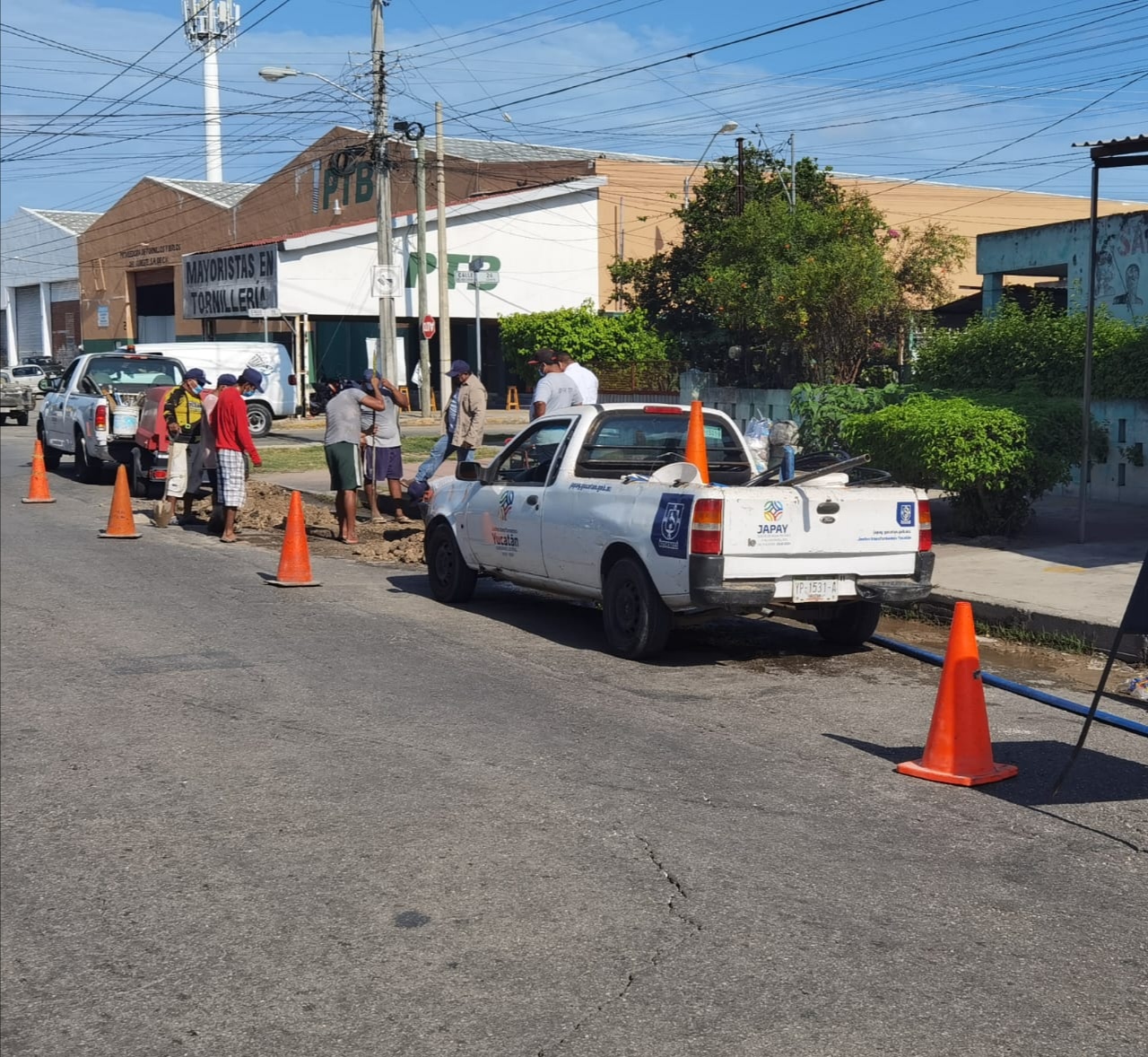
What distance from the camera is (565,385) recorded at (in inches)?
585

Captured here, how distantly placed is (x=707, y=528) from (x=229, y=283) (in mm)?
40112

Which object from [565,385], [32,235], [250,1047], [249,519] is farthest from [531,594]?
[32,235]

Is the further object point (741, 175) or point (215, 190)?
point (215, 190)

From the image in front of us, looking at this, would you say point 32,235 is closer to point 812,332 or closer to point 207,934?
point 812,332

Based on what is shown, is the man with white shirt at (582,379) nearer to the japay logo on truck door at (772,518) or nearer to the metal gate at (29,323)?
the japay logo on truck door at (772,518)

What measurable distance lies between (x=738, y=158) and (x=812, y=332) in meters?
14.2

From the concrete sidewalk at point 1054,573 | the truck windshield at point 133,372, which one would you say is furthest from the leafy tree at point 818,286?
the truck windshield at point 133,372

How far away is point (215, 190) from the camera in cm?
6700

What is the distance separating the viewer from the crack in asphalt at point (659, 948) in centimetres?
405

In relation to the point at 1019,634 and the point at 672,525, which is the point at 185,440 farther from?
the point at 1019,634

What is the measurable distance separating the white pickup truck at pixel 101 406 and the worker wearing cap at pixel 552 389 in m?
8.82

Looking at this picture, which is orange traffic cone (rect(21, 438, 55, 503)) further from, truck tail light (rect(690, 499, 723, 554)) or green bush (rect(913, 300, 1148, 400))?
truck tail light (rect(690, 499, 723, 554))

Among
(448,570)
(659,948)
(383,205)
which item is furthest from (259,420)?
(659,948)

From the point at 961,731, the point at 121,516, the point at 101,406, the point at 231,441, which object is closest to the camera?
the point at 961,731
